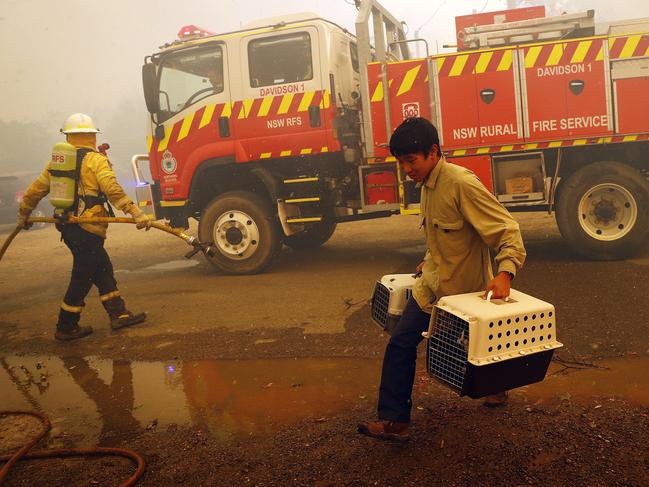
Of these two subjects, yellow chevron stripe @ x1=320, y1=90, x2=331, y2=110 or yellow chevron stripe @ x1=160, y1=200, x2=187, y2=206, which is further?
yellow chevron stripe @ x1=160, y1=200, x2=187, y2=206

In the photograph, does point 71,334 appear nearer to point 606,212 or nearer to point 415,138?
point 415,138

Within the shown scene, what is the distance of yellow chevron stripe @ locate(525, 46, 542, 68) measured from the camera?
6.23 m

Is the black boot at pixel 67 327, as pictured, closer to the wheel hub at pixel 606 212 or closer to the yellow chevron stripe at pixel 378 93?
the yellow chevron stripe at pixel 378 93

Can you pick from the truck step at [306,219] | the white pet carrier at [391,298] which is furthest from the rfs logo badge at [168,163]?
the white pet carrier at [391,298]

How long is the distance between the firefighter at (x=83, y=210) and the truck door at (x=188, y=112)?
2.01 meters

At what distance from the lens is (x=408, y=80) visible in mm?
6605

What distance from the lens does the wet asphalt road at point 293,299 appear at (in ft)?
14.9

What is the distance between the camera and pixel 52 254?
10.6 m

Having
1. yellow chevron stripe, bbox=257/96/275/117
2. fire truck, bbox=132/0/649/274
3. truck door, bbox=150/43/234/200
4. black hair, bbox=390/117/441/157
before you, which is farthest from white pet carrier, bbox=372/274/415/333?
truck door, bbox=150/43/234/200

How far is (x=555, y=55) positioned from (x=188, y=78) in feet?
13.9

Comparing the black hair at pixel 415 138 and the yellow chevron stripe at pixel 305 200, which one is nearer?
the black hair at pixel 415 138

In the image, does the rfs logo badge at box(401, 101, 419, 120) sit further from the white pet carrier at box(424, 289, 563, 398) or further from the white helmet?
the white pet carrier at box(424, 289, 563, 398)

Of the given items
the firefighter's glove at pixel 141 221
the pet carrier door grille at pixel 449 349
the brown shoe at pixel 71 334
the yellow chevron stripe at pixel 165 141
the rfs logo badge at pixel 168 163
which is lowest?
the brown shoe at pixel 71 334

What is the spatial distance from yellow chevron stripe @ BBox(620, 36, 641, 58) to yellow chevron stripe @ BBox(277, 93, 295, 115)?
3.51 metres
